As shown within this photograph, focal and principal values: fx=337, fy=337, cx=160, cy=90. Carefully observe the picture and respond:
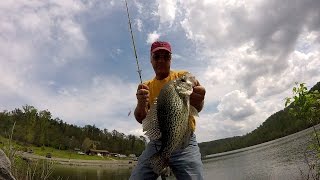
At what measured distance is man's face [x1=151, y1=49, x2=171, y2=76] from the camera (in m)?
5.44

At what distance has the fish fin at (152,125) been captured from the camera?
14.3ft

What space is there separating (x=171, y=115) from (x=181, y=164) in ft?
4.88

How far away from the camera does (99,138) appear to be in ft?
528

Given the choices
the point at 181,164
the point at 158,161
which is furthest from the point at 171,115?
the point at 181,164

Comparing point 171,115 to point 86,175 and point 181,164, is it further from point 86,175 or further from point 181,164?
point 86,175

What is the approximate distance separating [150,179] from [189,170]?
663 mm

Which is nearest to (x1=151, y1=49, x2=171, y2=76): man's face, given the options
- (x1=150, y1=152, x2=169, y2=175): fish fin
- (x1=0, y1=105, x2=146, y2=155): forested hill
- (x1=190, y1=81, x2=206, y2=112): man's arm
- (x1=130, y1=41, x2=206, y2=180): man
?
(x1=130, y1=41, x2=206, y2=180): man

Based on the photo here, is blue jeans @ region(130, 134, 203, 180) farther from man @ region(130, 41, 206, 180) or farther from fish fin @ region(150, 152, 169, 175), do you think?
fish fin @ region(150, 152, 169, 175)

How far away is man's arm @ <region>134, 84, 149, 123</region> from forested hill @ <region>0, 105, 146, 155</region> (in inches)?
3642

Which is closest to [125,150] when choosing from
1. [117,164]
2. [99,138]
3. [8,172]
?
[99,138]

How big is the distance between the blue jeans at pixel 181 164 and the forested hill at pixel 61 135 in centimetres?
9229

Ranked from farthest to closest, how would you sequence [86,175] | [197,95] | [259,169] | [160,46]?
[86,175] → [259,169] → [160,46] → [197,95]

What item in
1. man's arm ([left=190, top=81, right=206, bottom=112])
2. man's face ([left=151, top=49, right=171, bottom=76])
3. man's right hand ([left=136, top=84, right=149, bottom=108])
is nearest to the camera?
man's arm ([left=190, top=81, right=206, bottom=112])

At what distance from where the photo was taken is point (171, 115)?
4102mm
